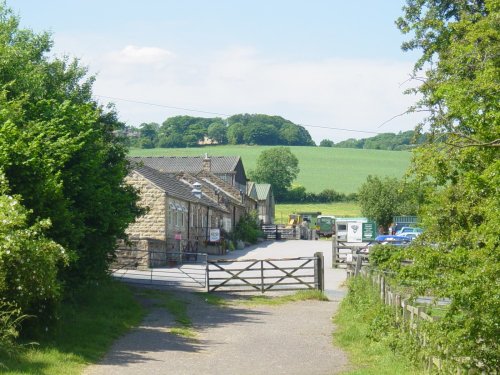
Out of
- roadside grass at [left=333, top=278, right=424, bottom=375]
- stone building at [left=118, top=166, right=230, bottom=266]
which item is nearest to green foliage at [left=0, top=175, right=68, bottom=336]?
roadside grass at [left=333, top=278, right=424, bottom=375]

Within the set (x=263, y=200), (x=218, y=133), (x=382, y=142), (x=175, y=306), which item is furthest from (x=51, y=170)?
(x=382, y=142)

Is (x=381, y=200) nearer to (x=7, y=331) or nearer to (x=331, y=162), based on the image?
(x=331, y=162)

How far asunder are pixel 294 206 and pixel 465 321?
106 metres

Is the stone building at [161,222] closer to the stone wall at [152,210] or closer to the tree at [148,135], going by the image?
the stone wall at [152,210]

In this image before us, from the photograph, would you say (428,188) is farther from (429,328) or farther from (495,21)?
(429,328)

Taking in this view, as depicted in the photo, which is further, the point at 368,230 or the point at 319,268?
the point at 368,230

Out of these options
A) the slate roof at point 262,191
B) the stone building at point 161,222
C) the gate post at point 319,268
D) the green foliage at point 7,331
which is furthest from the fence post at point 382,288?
the slate roof at point 262,191

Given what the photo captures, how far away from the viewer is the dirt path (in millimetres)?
14648

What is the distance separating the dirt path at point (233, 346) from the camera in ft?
48.1

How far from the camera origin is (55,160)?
56.4 feet

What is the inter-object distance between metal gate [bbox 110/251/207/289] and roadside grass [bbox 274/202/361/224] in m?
57.6

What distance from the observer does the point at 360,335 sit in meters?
17.7

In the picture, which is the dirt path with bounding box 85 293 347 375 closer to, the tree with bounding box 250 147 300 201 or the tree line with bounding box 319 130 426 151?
the tree with bounding box 250 147 300 201

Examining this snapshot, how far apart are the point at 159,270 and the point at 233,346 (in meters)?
19.2
